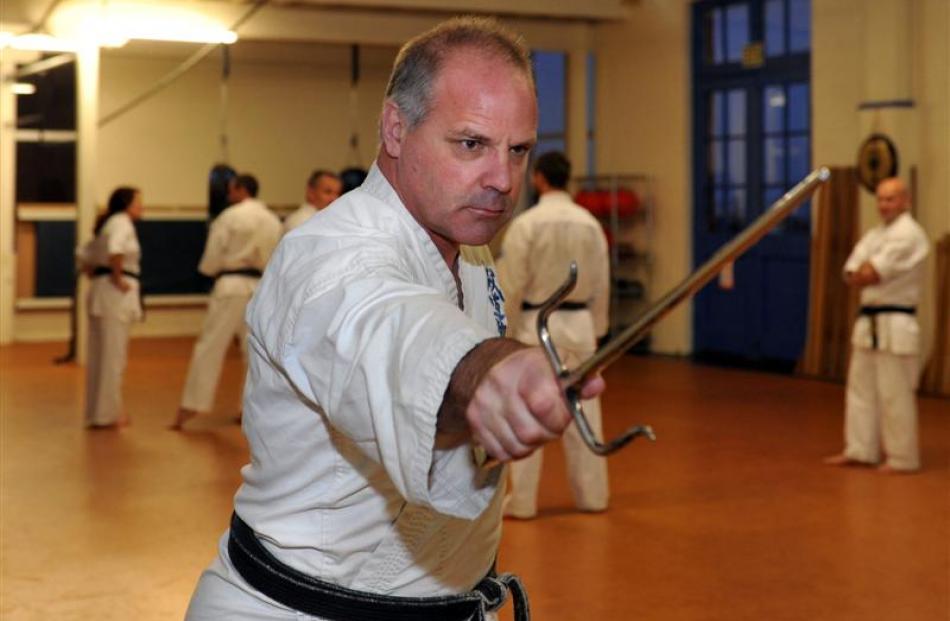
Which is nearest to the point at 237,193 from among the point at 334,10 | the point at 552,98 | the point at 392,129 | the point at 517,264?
the point at 517,264

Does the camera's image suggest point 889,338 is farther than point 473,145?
Yes

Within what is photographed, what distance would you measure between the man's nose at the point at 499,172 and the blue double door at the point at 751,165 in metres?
9.62

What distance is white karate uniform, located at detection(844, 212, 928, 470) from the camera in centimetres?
679

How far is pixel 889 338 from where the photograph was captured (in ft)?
22.4

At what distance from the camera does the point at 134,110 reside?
13773 mm

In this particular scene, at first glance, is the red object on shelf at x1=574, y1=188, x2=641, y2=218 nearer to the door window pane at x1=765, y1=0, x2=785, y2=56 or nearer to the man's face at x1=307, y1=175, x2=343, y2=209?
the door window pane at x1=765, y1=0, x2=785, y2=56

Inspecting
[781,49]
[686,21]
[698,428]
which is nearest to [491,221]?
[698,428]

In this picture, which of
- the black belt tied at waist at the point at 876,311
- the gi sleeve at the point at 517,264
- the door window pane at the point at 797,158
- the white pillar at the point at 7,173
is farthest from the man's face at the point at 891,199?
the white pillar at the point at 7,173

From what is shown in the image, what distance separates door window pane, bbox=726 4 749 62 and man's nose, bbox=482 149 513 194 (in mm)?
10246

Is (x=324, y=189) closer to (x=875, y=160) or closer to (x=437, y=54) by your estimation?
(x=875, y=160)

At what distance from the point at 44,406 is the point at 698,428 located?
4.20 m

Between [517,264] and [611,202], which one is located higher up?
[611,202]

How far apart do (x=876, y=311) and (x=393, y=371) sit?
6.02 metres

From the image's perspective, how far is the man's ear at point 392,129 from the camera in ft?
5.32
